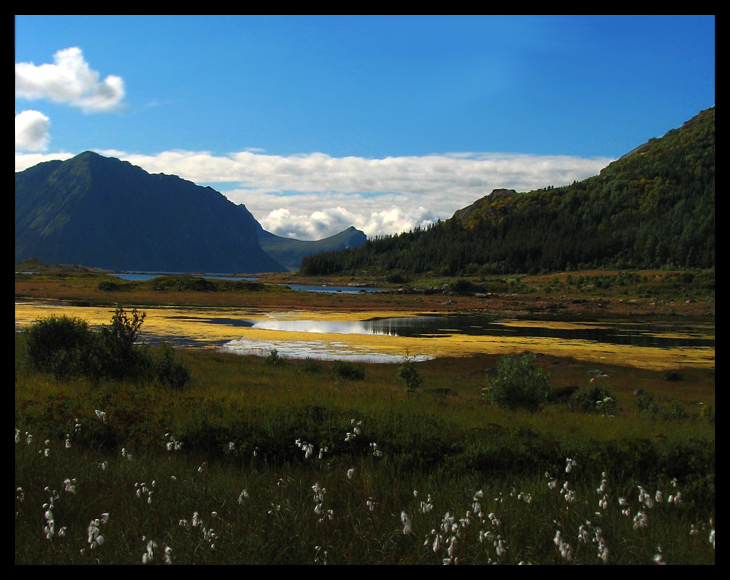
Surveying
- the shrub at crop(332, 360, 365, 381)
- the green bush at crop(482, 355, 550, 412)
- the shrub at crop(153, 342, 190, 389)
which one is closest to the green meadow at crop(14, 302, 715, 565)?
the shrub at crop(153, 342, 190, 389)

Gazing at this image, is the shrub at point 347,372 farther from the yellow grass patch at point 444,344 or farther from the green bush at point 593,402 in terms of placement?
the green bush at point 593,402

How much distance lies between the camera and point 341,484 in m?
7.82

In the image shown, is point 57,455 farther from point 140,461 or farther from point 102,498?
point 102,498

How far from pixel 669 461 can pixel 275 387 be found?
12789 millimetres

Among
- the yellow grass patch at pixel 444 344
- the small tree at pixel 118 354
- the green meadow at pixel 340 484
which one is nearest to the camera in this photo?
the green meadow at pixel 340 484

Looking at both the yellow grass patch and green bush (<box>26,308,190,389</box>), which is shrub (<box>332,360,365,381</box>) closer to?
green bush (<box>26,308,190,389</box>)

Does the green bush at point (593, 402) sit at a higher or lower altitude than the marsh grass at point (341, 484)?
lower

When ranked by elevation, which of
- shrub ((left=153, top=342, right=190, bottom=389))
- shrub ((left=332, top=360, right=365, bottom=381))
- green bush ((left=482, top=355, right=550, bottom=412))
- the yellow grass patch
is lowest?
the yellow grass patch

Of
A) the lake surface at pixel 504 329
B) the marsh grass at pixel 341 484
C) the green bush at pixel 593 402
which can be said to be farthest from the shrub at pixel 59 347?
the lake surface at pixel 504 329

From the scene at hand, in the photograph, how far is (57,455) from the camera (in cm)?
852

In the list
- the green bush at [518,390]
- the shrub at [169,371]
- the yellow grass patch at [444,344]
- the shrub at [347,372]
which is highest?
the shrub at [169,371]

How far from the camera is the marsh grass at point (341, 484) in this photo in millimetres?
5957

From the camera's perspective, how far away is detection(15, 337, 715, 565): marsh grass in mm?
5957

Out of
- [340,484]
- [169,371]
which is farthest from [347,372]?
[340,484]
